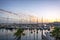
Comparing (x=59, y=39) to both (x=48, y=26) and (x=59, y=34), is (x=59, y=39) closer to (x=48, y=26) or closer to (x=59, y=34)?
(x=59, y=34)

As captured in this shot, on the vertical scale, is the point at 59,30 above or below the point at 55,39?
above

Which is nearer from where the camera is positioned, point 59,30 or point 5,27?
point 59,30

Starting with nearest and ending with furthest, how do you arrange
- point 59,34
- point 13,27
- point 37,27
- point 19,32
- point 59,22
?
point 59,34
point 19,32
point 59,22
point 37,27
point 13,27

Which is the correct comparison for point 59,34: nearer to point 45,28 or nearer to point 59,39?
point 59,39

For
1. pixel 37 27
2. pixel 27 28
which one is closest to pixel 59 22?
pixel 37 27

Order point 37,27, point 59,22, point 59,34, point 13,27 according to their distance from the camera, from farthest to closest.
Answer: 1. point 13,27
2. point 37,27
3. point 59,22
4. point 59,34

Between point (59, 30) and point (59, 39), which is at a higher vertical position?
point (59, 30)

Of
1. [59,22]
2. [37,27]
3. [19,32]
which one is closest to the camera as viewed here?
[19,32]

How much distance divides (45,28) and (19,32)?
22662 millimetres

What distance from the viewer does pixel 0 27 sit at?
40281 mm

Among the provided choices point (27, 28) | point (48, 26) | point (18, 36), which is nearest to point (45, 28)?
point (48, 26)

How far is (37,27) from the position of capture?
128 feet

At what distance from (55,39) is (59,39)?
0.47 metres

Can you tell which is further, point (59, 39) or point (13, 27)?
point (13, 27)
